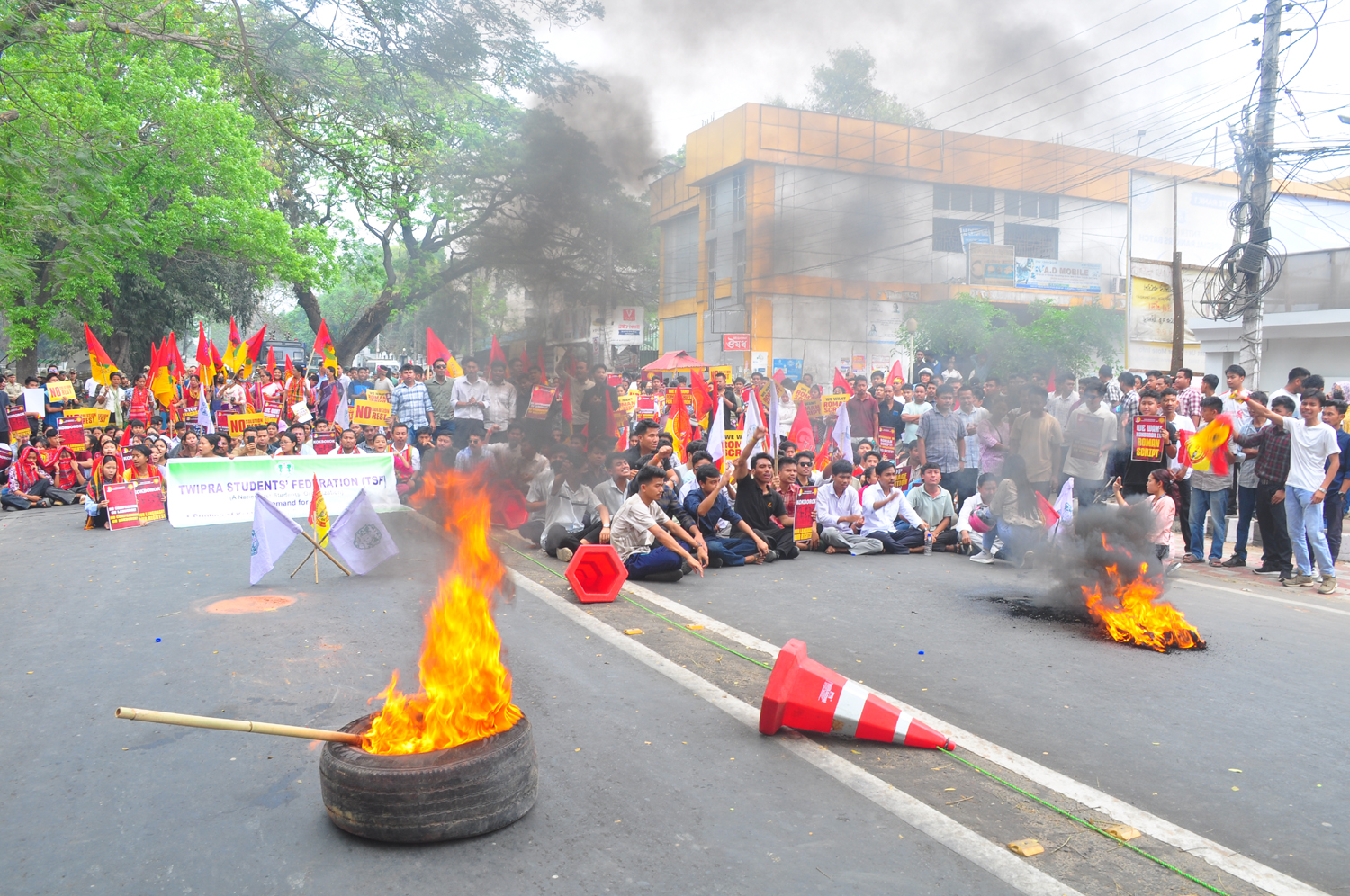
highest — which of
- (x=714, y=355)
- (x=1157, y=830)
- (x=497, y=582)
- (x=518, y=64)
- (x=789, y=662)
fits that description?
(x=518, y=64)

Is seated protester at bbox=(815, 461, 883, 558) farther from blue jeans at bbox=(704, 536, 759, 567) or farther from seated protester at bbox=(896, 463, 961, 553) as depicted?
Result: blue jeans at bbox=(704, 536, 759, 567)

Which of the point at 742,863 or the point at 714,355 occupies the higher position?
the point at 714,355

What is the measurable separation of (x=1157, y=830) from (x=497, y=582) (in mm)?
2912

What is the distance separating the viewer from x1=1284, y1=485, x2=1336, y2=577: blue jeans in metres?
7.99

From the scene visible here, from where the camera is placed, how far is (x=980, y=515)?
933cm

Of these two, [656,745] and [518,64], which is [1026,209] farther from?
[656,745]

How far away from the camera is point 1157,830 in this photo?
10.9ft

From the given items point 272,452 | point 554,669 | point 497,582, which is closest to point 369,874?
point 497,582

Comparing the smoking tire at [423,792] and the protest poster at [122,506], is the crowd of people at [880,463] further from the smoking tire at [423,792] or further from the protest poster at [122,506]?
the smoking tire at [423,792]

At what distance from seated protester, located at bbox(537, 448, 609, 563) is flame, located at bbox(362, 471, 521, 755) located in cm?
454

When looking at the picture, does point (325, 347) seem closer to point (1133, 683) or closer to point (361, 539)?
point (361, 539)

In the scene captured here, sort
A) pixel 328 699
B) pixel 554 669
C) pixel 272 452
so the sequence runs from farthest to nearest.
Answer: pixel 272 452 → pixel 554 669 → pixel 328 699

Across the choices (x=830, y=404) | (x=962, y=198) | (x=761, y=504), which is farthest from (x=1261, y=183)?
(x=761, y=504)

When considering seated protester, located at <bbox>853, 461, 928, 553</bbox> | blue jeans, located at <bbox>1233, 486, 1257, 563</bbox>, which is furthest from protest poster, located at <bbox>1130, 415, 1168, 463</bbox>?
seated protester, located at <bbox>853, 461, 928, 553</bbox>
